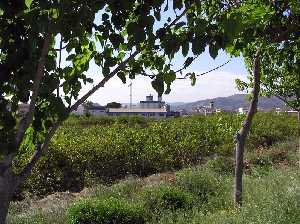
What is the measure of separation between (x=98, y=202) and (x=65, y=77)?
4841 millimetres

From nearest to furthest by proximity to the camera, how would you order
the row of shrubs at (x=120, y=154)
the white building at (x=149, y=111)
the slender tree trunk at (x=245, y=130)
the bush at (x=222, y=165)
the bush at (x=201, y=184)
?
the slender tree trunk at (x=245, y=130) → the bush at (x=201, y=184) → the bush at (x=222, y=165) → the row of shrubs at (x=120, y=154) → the white building at (x=149, y=111)

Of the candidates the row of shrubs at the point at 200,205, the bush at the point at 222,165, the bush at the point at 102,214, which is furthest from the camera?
the bush at the point at 222,165

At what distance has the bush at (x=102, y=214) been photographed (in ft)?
22.3

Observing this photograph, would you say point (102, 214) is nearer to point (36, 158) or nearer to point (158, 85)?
point (36, 158)

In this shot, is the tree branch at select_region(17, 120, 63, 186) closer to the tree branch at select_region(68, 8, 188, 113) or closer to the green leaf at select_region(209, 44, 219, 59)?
the tree branch at select_region(68, 8, 188, 113)

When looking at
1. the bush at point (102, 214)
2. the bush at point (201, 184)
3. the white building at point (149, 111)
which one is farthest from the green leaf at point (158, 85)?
the white building at point (149, 111)

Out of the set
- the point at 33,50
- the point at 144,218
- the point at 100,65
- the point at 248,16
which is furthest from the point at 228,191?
the point at 33,50

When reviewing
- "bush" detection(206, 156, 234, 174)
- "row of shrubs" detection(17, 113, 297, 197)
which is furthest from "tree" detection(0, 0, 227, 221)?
"bush" detection(206, 156, 234, 174)

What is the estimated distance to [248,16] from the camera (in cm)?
339

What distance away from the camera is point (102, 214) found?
684 cm

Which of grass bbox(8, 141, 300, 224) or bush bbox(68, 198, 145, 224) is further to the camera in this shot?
bush bbox(68, 198, 145, 224)

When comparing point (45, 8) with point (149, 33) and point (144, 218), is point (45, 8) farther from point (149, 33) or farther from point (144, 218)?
point (144, 218)

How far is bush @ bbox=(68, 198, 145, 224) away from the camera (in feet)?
22.3

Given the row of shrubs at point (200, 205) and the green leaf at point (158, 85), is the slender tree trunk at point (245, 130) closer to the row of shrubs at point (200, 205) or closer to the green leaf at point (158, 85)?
the row of shrubs at point (200, 205)
